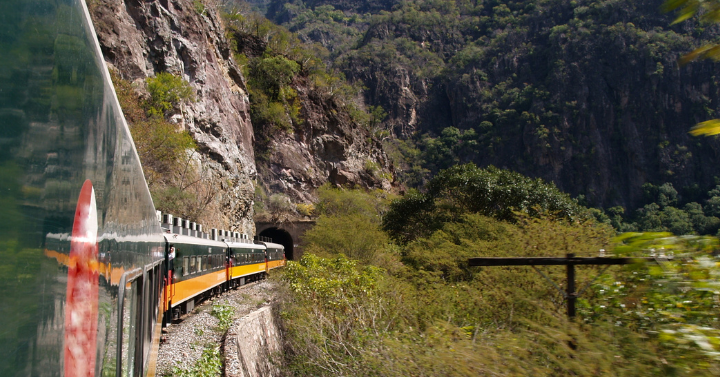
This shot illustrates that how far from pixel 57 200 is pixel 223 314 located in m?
14.9

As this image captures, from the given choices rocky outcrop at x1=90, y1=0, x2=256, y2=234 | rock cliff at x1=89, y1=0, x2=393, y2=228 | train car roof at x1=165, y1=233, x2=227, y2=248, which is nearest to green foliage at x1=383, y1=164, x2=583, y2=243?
rocky outcrop at x1=90, y1=0, x2=256, y2=234

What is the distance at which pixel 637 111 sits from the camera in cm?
9294

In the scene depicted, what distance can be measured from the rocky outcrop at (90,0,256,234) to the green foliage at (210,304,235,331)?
1793 centimetres

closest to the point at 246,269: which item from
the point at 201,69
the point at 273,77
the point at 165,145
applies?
the point at 165,145

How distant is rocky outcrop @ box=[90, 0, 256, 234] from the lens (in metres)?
30.2

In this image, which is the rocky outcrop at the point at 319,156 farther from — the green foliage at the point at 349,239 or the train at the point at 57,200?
the train at the point at 57,200

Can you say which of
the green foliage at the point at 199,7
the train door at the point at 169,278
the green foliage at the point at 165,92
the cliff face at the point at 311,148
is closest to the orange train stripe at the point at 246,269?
the train door at the point at 169,278

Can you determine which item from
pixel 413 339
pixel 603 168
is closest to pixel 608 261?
pixel 413 339

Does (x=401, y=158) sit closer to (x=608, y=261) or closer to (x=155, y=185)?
(x=155, y=185)

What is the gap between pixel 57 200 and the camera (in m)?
1.39

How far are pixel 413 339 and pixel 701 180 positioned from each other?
293 ft

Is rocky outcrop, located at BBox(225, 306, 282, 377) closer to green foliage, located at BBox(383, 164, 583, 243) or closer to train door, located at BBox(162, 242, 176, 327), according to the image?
train door, located at BBox(162, 242, 176, 327)

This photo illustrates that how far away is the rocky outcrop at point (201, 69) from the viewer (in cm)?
3025

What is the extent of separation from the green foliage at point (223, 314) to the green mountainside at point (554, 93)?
6502cm
